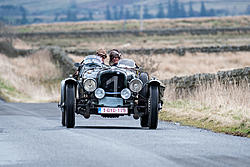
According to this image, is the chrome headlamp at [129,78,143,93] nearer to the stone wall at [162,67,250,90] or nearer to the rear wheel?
the rear wheel

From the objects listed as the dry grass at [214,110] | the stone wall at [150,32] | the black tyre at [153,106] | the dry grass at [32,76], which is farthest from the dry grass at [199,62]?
the stone wall at [150,32]

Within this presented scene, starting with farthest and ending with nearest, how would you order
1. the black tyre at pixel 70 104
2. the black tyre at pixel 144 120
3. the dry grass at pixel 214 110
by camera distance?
the black tyre at pixel 144 120 < the dry grass at pixel 214 110 < the black tyre at pixel 70 104

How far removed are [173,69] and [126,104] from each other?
→ 3469 centimetres

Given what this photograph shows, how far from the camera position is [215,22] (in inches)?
6314

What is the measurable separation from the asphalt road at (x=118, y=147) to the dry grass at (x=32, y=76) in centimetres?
2294

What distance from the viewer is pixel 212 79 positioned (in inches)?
1082

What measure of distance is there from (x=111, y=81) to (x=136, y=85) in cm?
62

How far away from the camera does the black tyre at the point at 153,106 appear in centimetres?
1620

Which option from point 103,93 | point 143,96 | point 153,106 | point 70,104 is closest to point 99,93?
point 103,93

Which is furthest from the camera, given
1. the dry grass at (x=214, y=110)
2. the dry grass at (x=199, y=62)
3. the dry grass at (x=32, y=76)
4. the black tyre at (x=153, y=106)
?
the dry grass at (x=199, y=62)

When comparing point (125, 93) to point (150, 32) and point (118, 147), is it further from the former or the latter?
point (150, 32)

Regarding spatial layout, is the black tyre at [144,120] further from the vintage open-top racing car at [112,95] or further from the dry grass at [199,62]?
the dry grass at [199,62]

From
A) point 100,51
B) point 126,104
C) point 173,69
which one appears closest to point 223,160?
point 126,104

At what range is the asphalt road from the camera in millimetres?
10562
